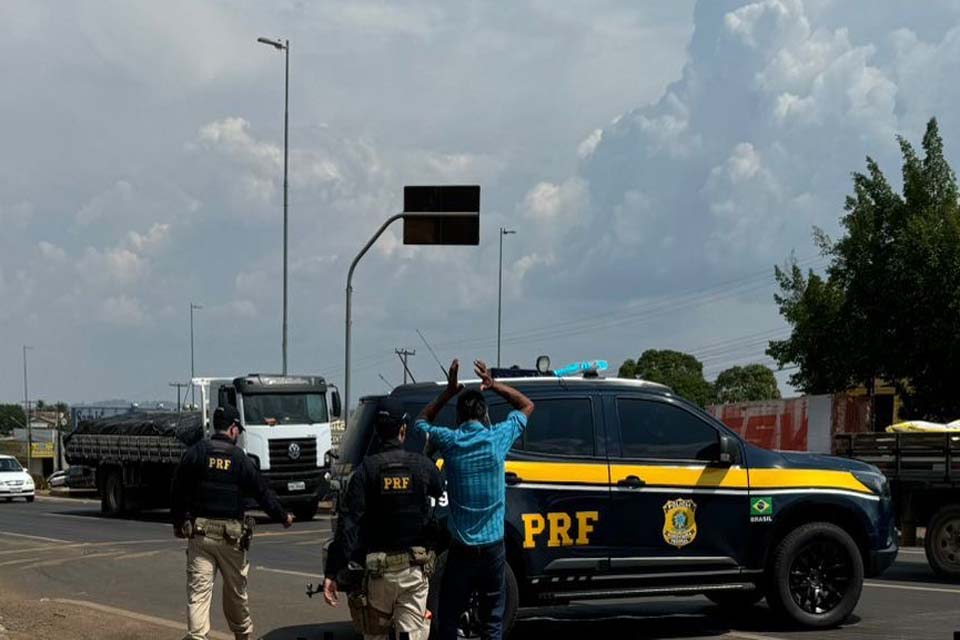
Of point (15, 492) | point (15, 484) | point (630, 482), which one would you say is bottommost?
point (15, 492)

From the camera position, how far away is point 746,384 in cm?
10088

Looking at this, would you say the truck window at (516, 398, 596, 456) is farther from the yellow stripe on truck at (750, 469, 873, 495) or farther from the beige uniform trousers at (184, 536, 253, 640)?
the beige uniform trousers at (184, 536, 253, 640)

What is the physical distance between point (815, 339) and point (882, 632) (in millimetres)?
26067

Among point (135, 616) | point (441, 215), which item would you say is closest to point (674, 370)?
point (441, 215)

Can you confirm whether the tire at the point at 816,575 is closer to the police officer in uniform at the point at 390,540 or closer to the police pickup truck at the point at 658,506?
the police pickup truck at the point at 658,506

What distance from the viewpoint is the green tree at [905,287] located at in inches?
1262

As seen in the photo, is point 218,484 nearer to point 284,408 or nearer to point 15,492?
Answer: point 284,408

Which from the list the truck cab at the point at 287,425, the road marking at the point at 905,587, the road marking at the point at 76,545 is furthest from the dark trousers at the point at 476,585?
the truck cab at the point at 287,425

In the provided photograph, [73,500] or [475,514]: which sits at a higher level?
[475,514]

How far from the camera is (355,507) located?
7.63 meters

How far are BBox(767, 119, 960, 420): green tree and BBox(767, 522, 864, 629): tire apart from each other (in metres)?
22.2

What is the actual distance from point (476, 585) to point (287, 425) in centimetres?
2124

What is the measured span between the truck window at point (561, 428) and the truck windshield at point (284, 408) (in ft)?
60.5

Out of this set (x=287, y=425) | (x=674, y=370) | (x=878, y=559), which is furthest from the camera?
(x=674, y=370)
